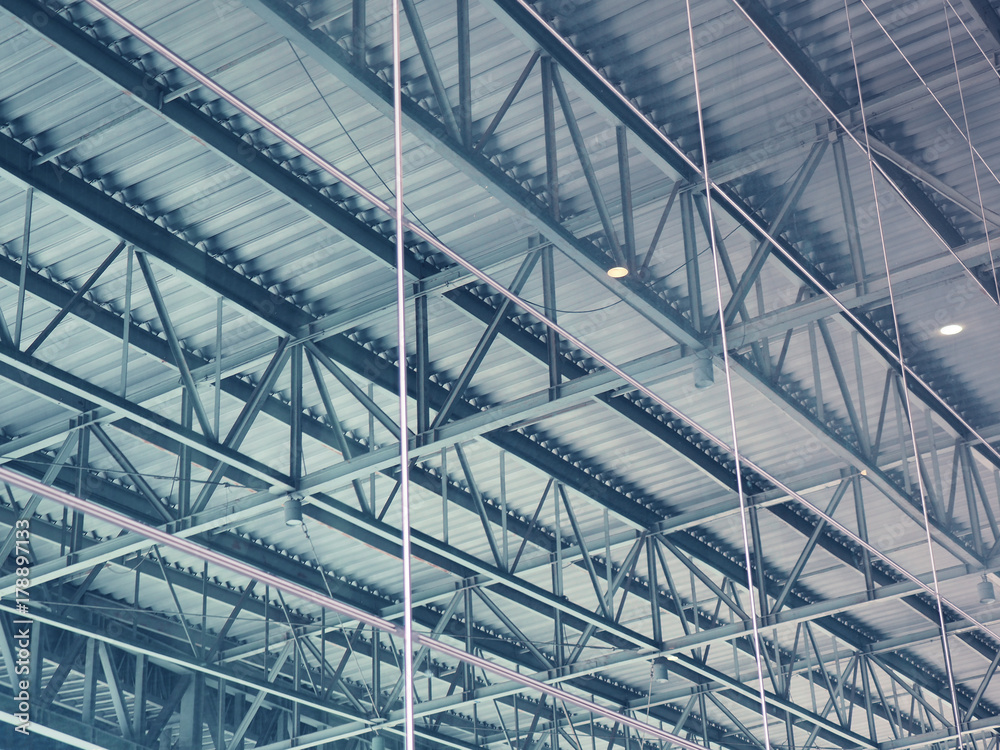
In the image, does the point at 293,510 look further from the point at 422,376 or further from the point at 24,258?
the point at 24,258

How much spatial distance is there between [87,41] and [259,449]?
8082mm

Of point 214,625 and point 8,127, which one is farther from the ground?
point 8,127

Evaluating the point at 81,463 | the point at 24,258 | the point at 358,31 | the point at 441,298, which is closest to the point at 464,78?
the point at 358,31

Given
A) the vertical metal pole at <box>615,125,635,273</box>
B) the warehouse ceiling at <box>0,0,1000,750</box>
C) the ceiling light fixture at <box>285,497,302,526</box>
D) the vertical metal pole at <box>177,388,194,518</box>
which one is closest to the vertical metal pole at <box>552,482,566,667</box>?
the warehouse ceiling at <box>0,0,1000,750</box>

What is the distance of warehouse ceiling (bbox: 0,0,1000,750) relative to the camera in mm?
12711

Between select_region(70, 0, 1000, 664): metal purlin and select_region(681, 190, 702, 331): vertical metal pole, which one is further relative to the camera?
select_region(681, 190, 702, 331): vertical metal pole

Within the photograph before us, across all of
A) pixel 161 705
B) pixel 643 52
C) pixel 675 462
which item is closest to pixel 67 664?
pixel 161 705

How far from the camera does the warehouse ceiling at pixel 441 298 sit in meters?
12.7

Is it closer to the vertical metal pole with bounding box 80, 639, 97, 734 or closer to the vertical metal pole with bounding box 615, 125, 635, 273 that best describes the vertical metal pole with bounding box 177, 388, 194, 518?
the vertical metal pole with bounding box 80, 639, 97, 734

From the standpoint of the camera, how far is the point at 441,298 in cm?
1622

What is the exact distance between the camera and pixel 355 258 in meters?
15.4

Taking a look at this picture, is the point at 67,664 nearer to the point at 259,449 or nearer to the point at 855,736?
the point at 259,449

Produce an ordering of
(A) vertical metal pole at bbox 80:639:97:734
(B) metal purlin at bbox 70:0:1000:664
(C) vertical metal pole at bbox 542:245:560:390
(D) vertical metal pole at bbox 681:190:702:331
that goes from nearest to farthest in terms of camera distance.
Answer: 1. (B) metal purlin at bbox 70:0:1000:664
2. (A) vertical metal pole at bbox 80:639:97:734
3. (D) vertical metal pole at bbox 681:190:702:331
4. (C) vertical metal pole at bbox 542:245:560:390

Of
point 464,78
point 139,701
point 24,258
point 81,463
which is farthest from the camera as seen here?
point 81,463
